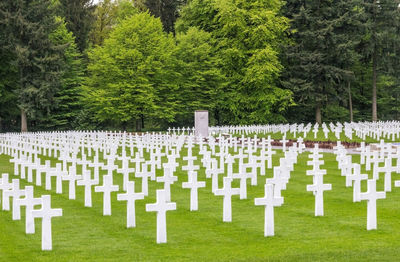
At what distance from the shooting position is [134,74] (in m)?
51.2

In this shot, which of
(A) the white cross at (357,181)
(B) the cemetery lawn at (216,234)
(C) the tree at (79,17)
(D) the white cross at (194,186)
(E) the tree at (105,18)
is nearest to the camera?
(B) the cemetery lawn at (216,234)

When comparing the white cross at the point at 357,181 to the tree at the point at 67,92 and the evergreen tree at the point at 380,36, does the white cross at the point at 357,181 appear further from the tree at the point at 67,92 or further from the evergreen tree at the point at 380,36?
the evergreen tree at the point at 380,36

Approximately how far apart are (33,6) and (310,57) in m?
23.7

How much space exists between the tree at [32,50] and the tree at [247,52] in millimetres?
13019

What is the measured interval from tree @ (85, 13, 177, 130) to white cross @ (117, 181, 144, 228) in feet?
131

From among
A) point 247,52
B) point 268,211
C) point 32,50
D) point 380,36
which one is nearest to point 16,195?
point 268,211

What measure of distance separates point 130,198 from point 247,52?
46.1m

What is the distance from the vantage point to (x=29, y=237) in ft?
32.0

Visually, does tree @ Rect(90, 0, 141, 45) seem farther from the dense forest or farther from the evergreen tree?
the evergreen tree

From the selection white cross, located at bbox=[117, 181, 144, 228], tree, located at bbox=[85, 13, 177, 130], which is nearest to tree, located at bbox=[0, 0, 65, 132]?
tree, located at bbox=[85, 13, 177, 130]

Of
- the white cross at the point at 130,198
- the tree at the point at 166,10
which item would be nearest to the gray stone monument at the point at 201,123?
the tree at the point at 166,10

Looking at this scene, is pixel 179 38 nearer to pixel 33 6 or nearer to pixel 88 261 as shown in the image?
pixel 33 6

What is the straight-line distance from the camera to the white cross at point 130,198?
32.7 ft

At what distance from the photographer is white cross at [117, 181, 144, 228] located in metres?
9.98
